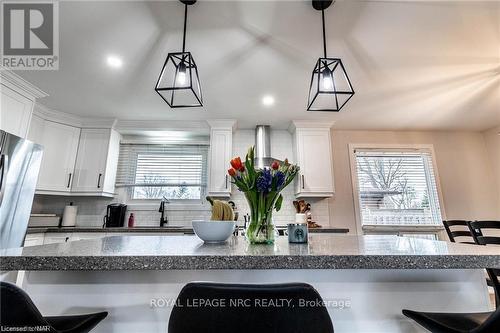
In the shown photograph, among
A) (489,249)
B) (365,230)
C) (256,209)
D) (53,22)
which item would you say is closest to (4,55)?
(53,22)

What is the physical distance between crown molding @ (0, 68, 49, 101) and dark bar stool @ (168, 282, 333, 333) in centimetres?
296

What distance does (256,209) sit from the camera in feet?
3.61

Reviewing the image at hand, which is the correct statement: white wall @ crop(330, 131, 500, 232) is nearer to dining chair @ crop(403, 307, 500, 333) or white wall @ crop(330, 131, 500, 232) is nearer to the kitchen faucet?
the kitchen faucet

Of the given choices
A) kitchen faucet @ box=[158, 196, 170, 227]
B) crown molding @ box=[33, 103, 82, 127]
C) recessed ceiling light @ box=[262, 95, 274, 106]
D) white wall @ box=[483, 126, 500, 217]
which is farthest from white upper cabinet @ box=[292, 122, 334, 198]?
crown molding @ box=[33, 103, 82, 127]

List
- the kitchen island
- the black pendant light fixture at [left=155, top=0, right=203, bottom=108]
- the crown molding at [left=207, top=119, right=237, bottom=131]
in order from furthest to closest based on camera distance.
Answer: the crown molding at [left=207, top=119, right=237, bottom=131] < the black pendant light fixture at [left=155, top=0, right=203, bottom=108] < the kitchen island

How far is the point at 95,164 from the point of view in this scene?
3.14 metres

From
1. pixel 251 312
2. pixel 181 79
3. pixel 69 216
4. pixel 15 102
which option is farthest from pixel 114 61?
pixel 251 312

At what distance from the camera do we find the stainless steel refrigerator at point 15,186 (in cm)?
185

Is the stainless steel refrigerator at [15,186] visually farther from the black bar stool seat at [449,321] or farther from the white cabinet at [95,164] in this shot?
the black bar stool seat at [449,321]

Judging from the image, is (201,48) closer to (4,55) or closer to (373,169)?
(4,55)

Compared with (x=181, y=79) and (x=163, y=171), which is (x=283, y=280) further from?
(x=163, y=171)

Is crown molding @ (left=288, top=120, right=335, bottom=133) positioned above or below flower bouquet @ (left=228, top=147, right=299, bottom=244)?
above

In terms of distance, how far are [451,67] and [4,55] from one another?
Answer: 3959 mm

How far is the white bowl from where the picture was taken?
1.05 meters
